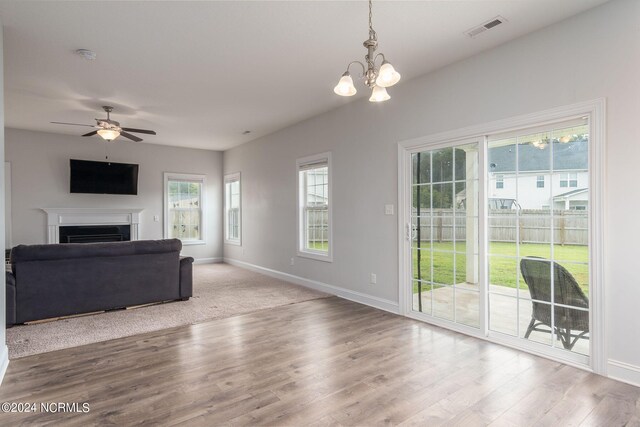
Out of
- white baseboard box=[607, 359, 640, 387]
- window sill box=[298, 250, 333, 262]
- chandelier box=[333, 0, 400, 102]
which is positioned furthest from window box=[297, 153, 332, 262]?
white baseboard box=[607, 359, 640, 387]

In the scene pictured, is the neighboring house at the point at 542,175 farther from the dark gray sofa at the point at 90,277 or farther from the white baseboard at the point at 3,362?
the white baseboard at the point at 3,362

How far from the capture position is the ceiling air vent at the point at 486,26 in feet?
9.39

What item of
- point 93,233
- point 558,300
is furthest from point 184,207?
point 558,300

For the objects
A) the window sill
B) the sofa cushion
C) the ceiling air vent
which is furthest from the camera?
the window sill

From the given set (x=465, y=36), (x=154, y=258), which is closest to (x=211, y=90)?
(x=154, y=258)

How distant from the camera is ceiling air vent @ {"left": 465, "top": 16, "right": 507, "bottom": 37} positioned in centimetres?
286

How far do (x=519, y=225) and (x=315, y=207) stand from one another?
3.23 meters

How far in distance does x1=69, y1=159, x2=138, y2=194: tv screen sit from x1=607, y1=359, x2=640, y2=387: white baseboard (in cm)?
798

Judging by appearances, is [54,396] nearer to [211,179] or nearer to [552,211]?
[552,211]

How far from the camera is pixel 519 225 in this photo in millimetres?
3275

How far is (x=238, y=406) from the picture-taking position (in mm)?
2270

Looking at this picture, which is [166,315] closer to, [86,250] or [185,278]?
[185,278]

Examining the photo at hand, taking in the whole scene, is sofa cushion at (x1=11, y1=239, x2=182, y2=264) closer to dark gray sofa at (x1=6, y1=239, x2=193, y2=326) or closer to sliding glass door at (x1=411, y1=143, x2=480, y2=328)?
dark gray sofa at (x1=6, y1=239, x2=193, y2=326)

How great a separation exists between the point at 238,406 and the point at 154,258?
2.95 meters
